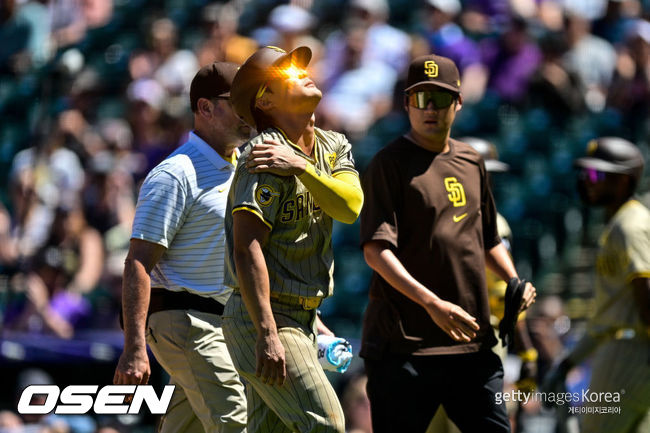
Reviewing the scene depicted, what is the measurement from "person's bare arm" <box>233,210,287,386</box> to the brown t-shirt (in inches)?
42.5

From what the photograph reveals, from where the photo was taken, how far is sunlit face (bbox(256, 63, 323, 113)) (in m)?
4.01

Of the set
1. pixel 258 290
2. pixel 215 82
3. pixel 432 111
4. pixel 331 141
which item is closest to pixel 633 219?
pixel 432 111

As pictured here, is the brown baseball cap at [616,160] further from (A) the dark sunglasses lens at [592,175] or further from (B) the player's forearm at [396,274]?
(B) the player's forearm at [396,274]

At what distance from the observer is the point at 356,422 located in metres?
7.11

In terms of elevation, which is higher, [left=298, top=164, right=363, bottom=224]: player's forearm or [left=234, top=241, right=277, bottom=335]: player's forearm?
[left=298, top=164, right=363, bottom=224]: player's forearm

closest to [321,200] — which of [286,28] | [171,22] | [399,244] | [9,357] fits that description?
[399,244]

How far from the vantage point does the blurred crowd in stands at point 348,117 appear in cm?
938

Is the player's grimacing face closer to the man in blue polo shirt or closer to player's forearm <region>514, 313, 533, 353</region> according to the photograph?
the man in blue polo shirt

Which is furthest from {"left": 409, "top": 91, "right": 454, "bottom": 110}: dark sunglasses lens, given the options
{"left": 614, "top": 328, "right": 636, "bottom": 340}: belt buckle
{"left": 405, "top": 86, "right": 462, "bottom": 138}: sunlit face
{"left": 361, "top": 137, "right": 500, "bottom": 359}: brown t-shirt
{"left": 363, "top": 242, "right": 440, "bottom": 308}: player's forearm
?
{"left": 614, "top": 328, "right": 636, "bottom": 340}: belt buckle

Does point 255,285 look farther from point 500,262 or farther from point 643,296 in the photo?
point 643,296

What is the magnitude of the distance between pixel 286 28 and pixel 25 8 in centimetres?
343

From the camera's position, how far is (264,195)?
3.83 m

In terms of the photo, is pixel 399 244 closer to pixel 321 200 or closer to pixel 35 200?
pixel 321 200

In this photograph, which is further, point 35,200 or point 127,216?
point 35,200
